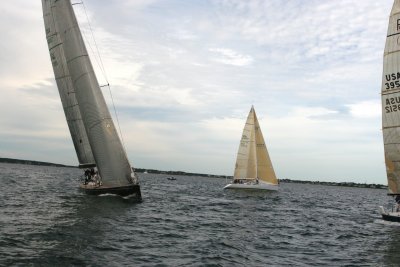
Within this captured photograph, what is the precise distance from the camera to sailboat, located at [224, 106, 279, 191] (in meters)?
61.6

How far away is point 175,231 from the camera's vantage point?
892 inches

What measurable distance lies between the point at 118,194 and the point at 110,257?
19.1 m

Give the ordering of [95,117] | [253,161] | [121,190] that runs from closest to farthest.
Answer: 1. [95,117]
2. [121,190]
3. [253,161]

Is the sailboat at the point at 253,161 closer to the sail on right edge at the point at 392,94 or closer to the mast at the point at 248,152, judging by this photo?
the mast at the point at 248,152

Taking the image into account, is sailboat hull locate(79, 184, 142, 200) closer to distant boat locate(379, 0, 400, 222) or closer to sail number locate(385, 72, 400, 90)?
distant boat locate(379, 0, 400, 222)

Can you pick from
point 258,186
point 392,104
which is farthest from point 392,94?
point 258,186

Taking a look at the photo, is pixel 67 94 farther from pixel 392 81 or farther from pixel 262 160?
pixel 262 160

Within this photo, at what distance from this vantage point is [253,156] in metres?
61.8

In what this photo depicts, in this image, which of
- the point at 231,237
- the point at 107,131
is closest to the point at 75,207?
the point at 107,131

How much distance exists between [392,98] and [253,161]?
115ft

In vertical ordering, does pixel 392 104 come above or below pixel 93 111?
above

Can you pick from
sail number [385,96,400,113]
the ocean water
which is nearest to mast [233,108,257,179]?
the ocean water

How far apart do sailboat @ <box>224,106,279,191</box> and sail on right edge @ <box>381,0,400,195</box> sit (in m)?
33.0

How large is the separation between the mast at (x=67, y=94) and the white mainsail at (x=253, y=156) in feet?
89.6
